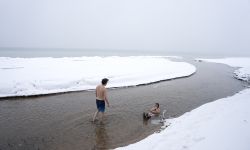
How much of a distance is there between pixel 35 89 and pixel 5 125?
665 cm

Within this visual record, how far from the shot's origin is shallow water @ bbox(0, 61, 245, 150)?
823 cm

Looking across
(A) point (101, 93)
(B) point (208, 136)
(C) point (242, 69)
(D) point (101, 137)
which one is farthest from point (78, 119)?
(C) point (242, 69)

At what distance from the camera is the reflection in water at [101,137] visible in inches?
315

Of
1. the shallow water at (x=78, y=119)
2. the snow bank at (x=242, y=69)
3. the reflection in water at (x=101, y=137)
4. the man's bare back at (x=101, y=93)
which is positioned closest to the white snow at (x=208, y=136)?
the reflection in water at (x=101, y=137)

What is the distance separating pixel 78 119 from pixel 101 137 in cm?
242

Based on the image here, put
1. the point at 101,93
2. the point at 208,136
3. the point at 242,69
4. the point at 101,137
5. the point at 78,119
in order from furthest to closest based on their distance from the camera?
the point at 242,69 < the point at 78,119 < the point at 101,93 < the point at 101,137 < the point at 208,136

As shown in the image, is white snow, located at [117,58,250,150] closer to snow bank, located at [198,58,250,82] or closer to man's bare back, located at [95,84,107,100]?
man's bare back, located at [95,84,107,100]

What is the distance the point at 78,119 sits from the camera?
34.8 ft

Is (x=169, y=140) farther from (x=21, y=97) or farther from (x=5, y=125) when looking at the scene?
(x=21, y=97)

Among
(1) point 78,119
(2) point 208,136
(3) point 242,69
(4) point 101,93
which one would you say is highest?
(4) point 101,93

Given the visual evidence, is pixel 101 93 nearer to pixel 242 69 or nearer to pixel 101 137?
pixel 101 137

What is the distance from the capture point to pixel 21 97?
14.4 m

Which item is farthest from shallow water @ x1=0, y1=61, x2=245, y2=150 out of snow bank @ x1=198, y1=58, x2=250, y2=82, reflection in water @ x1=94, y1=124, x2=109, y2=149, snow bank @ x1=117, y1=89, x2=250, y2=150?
snow bank @ x1=198, y1=58, x2=250, y2=82

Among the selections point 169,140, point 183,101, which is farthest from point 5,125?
point 183,101
